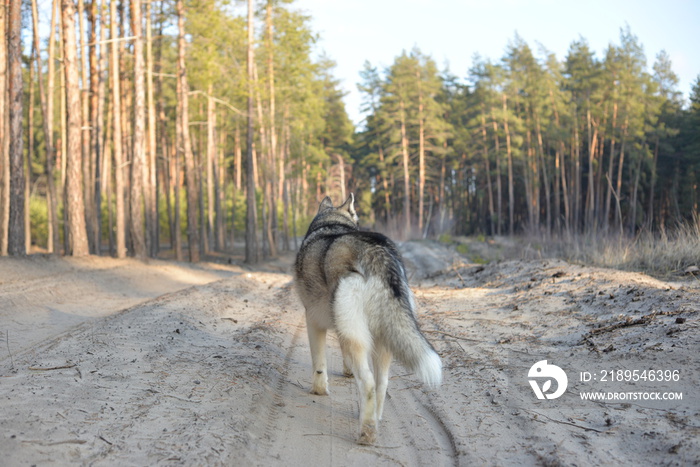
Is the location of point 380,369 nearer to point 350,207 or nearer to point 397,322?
point 397,322

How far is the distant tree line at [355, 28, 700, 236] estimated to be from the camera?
166 ft

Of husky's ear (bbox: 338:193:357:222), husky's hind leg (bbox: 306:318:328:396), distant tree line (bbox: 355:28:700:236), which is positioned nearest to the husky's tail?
husky's hind leg (bbox: 306:318:328:396)

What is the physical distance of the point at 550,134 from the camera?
56.4 metres

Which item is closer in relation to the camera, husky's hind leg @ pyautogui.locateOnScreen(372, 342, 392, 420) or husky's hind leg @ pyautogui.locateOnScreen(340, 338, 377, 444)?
husky's hind leg @ pyautogui.locateOnScreen(340, 338, 377, 444)

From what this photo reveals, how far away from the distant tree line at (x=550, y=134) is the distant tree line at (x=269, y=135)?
0.24 meters

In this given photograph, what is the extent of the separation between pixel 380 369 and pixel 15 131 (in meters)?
16.8

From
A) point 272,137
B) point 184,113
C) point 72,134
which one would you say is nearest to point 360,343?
point 72,134

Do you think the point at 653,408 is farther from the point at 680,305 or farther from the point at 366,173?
the point at 366,173

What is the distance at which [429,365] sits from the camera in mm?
4234

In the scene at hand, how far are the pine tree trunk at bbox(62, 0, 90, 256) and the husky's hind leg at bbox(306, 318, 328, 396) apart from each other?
16.1 meters

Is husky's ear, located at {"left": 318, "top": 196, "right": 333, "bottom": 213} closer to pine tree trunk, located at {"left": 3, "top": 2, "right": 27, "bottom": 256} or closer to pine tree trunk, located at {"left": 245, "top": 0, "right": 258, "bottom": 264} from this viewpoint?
A: pine tree trunk, located at {"left": 3, "top": 2, "right": 27, "bottom": 256}

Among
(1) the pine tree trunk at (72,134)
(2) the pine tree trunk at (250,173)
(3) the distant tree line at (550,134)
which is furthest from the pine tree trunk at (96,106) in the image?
(3) the distant tree line at (550,134)

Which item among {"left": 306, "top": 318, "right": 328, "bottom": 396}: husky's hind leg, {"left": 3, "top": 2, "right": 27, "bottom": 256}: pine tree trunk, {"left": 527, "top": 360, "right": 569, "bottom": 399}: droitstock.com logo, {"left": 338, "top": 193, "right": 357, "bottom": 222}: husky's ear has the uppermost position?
{"left": 3, "top": 2, "right": 27, "bottom": 256}: pine tree trunk

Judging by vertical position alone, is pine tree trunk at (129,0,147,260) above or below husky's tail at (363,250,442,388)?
above
